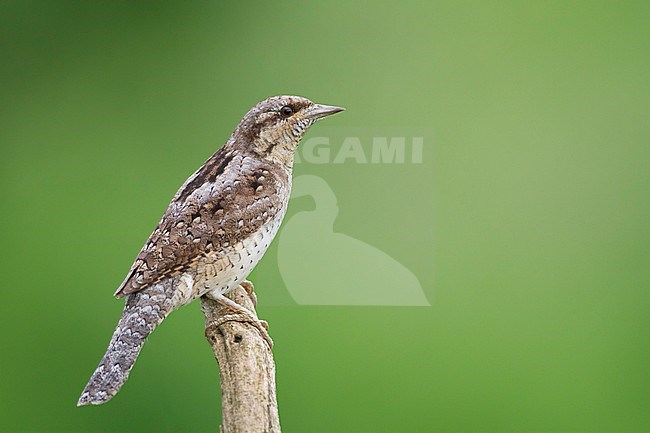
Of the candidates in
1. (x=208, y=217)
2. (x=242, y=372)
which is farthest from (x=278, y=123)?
(x=242, y=372)

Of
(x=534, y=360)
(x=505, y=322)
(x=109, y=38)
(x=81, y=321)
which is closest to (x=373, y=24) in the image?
(x=109, y=38)

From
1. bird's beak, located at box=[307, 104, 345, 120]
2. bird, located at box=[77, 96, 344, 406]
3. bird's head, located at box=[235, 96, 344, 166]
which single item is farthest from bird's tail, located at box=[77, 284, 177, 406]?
bird's beak, located at box=[307, 104, 345, 120]

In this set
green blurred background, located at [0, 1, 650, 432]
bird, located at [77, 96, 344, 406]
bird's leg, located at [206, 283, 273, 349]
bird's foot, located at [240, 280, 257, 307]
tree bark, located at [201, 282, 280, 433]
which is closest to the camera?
tree bark, located at [201, 282, 280, 433]

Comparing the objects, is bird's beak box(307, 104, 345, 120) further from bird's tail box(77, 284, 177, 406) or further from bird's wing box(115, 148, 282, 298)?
bird's tail box(77, 284, 177, 406)

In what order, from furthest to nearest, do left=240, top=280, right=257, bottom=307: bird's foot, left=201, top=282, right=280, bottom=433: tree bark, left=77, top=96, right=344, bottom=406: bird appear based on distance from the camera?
left=240, top=280, right=257, bottom=307: bird's foot
left=77, top=96, right=344, bottom=406: bird
left=201, top=282, right=280, bottom=433: tree bark

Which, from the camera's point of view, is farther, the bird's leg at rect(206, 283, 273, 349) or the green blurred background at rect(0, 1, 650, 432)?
the green blurred background at rect(0, 1, 650, 432)

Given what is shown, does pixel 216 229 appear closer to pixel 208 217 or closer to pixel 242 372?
pixel 208 217
